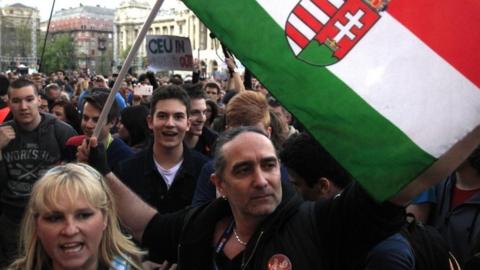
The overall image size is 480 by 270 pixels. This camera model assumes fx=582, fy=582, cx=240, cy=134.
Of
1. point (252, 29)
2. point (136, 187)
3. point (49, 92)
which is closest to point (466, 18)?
point (252, 29)

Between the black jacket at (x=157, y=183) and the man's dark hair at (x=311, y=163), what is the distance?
41.9 inches

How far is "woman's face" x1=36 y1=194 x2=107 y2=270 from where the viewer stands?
216 centimetres

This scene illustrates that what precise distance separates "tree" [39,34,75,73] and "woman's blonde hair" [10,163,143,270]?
73081 mm

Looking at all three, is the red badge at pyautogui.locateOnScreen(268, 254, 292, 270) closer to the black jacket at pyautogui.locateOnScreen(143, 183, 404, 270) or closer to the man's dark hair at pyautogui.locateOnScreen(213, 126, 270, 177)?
the black jacket at pyautogui.locateOnScreen(143, 183, 404, 270)

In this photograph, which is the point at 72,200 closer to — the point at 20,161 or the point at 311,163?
the point at 311,163

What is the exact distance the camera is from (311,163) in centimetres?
270

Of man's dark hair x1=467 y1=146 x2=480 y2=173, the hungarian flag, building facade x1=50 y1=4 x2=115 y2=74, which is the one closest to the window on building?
building facade x1=50 y1=4 x2=115 y2=74

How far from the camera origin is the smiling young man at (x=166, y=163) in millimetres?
3709

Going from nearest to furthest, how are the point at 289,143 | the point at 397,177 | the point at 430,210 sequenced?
the point at 397,177
the point at 289,143
the point at 430,210

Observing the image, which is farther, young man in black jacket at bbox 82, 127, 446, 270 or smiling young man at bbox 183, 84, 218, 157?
smiling young man at bbox 183, 84, 218, 157

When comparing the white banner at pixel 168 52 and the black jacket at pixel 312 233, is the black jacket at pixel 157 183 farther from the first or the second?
the white banner at pixel 168 52

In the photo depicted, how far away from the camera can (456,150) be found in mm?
1867

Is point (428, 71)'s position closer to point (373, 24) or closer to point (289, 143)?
point (373, 24)

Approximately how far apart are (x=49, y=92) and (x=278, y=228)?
8288 mm
